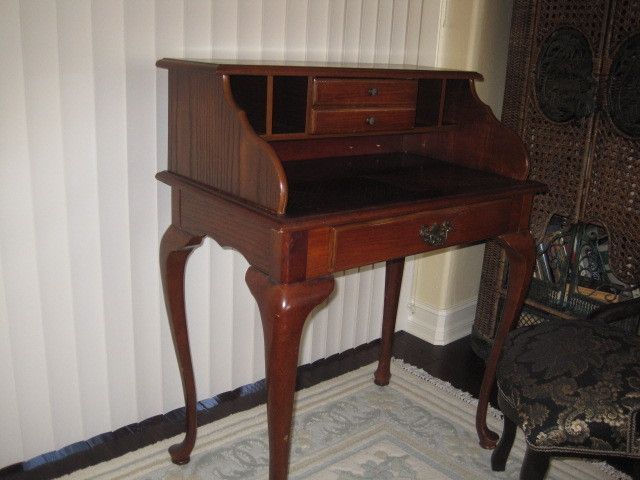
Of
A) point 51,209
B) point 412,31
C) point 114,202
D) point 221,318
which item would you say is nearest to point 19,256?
point 51,209

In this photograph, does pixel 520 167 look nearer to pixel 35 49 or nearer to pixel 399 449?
pixel 399 449

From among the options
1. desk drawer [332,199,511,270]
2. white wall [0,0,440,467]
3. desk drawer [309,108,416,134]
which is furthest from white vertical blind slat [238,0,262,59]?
desk drawer [332,199,511,270]

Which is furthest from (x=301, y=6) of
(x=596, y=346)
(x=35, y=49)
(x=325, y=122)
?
(x=596, y=346)

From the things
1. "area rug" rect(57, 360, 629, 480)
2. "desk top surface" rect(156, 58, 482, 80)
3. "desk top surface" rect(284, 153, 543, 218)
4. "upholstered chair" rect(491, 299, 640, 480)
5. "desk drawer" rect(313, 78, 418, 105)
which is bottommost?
"area rug" rect(57, 360, 629, 480)

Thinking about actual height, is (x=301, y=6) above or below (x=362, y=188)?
above

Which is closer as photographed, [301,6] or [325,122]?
[325,122]

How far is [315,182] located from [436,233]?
346 millimetres

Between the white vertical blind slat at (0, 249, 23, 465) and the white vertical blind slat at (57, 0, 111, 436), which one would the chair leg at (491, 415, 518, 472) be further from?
the white vertical blind slat at (0, 249, 23, 465)

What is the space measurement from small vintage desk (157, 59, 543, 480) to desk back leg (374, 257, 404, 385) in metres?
0.40

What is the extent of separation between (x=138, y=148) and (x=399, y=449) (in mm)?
1178

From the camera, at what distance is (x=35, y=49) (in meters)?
1.49

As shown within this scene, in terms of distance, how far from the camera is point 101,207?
5.64 feet

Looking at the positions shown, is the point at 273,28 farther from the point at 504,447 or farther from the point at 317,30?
the point at 504,447

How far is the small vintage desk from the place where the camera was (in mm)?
1341
